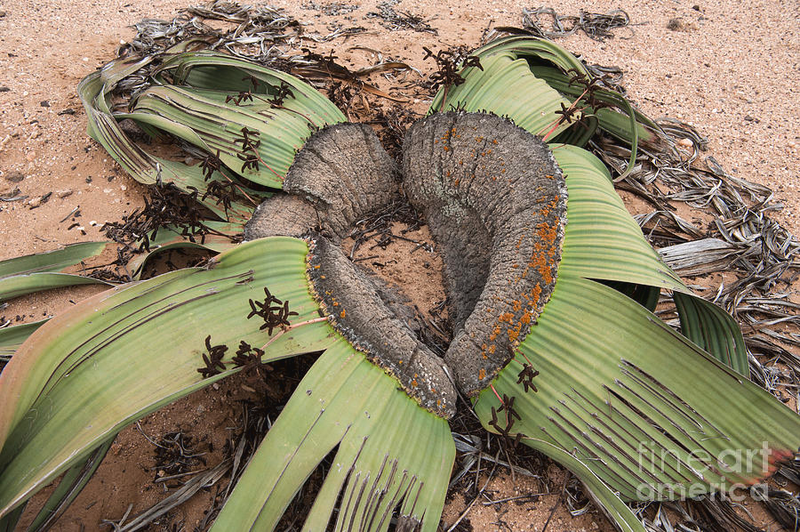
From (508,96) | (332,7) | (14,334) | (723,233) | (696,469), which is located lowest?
(723,233)

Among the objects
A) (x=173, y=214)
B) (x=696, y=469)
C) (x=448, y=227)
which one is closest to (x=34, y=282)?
(x=173, y=214)

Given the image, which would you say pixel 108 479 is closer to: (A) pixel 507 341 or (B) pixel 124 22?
(A) pixel 507 341

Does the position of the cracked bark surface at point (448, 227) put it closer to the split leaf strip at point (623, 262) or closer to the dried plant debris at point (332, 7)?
the split leaf strip at point (623, 262)

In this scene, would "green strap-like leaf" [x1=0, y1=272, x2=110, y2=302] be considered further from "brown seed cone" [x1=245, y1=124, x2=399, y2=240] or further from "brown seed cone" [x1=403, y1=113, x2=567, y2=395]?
"brown seed cone" [x1=403, y1=113, x2=567, y2=395]

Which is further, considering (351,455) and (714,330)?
(714,330)

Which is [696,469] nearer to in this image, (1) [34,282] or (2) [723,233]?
(2) [723,233]

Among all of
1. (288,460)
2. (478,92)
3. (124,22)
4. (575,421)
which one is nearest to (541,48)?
(478,92)

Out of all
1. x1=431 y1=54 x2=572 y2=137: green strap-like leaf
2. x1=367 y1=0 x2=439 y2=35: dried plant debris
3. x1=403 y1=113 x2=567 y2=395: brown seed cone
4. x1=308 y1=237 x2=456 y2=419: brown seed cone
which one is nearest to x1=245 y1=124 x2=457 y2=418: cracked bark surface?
x1=308 y1=237 x2=456 y2=419: brown seed cone
